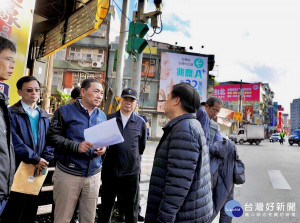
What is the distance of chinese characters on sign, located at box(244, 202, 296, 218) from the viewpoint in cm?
436

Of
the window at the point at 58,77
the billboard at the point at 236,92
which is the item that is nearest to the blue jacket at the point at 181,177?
the window at the point at 58,77

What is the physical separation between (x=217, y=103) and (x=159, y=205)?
2.22 meters

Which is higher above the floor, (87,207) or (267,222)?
(87,207)

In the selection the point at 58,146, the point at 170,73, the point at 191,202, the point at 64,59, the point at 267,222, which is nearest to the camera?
the point at 191,202

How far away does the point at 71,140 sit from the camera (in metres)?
2.35

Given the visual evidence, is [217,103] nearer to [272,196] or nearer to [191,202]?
[191,202]

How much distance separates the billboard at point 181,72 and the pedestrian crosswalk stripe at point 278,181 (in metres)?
21.7

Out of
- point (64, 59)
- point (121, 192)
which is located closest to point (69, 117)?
point (121, 192)

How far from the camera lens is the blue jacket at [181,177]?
1592 mm

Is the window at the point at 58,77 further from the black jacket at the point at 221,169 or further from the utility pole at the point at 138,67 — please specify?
the black jacket at the point at 221,169

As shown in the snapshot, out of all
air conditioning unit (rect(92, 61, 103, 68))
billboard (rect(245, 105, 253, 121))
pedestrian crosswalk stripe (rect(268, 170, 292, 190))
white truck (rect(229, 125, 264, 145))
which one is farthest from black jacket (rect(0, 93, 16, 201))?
billboard (rect(245, 105, 253, 121))

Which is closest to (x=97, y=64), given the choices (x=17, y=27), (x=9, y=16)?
(x=17, y=27)

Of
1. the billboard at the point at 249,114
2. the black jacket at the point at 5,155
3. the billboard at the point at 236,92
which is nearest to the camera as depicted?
the black jacket at the point at 5,155

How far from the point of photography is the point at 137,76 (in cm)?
527
